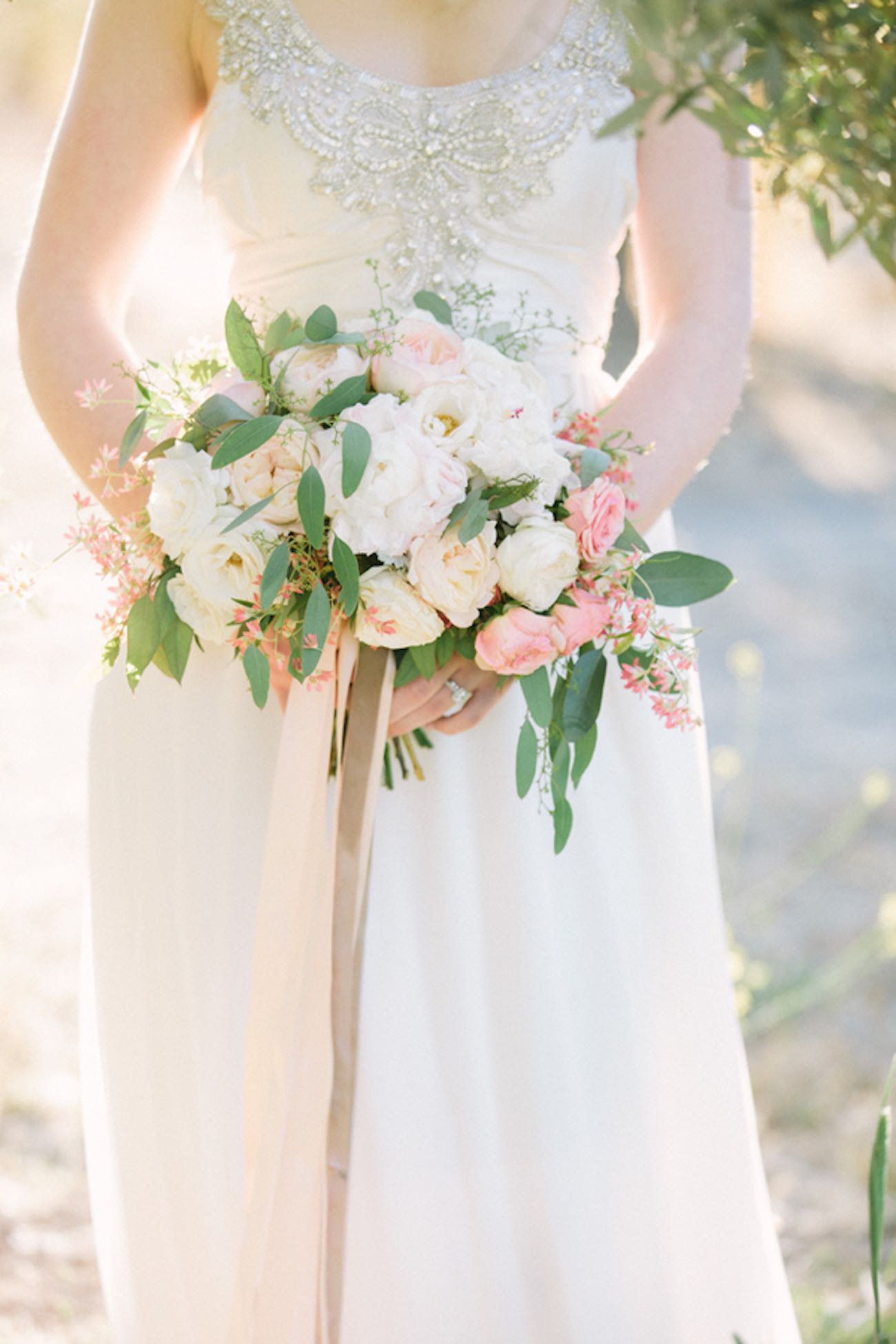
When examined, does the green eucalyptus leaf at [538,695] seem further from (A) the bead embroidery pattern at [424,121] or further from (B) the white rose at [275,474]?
(A) the bead embroidery pattern at [424,121]

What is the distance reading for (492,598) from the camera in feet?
4.29

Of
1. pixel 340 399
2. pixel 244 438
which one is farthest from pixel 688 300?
pixel 244 438

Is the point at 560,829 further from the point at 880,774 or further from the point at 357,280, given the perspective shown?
the point at 880,774

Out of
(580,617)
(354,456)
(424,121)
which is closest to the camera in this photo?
(354,456)

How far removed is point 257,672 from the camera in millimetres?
1284

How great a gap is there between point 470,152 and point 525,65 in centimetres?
13

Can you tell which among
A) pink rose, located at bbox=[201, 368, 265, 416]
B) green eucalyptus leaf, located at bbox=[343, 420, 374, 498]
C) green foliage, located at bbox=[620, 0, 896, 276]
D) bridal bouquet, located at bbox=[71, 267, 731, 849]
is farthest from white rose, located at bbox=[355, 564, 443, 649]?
green foliage, located at bbox=[620, 0, 896, 276]

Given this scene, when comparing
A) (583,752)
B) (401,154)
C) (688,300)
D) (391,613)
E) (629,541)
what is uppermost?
(401,154)

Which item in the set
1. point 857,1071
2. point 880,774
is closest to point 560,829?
point 857,1071

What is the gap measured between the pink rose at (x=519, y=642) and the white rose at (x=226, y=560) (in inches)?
9.4

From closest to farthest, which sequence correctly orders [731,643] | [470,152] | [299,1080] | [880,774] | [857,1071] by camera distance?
[299,1080], [470,152], [857,1071], [880,774], [731,643]

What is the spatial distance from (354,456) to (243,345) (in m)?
0.23

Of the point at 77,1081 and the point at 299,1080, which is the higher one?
the point at 77,1081

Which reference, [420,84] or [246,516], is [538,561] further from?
[420,84]
